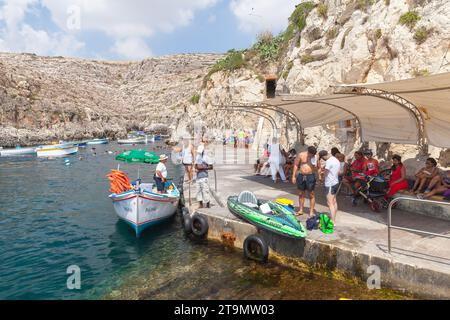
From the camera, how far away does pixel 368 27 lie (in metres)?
16.8

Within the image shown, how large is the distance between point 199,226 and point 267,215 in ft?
9.35

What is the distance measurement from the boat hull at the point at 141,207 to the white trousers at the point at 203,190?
6.39ft

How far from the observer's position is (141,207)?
38.5 ft

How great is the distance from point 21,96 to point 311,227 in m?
83.3

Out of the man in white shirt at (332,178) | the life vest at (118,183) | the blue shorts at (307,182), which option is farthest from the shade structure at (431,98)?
the life vest at (118,183)

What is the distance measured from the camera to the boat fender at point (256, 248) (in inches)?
340

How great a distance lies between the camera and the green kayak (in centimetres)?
809

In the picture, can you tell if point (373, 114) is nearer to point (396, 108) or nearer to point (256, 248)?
point (396, 108)

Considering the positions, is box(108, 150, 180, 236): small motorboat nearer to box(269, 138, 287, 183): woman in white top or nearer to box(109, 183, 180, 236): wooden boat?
box(109, 183, 180, 236): wooden boat

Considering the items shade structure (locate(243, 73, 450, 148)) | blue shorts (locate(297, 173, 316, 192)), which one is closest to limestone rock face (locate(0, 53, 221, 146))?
shade structure (locate(243, 73, 450, 148))

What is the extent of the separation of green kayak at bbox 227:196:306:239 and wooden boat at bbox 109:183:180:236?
3.58 metres

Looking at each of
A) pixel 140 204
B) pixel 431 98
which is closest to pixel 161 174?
pixel 140 204

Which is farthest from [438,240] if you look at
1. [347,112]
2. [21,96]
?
[21,96]
